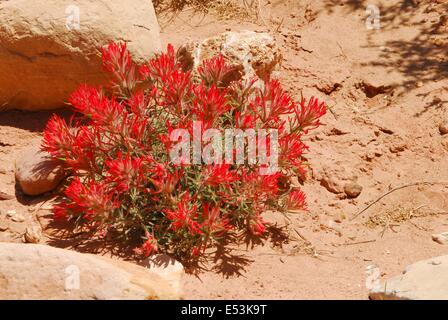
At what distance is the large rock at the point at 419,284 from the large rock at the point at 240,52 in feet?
6.79

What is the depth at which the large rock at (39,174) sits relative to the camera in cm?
432

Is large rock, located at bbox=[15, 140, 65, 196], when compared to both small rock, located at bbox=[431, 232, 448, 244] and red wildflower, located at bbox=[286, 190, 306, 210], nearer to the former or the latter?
red wildflower, located at bbox=[286, 190, 306, 210]

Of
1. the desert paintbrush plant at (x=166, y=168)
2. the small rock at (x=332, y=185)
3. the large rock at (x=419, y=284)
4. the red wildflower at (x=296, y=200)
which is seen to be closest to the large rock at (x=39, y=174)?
the desert paintbrush plant at (x=166, y=168)

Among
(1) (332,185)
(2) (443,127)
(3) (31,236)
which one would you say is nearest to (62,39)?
(3) (31,236)

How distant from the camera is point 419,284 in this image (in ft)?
11.2

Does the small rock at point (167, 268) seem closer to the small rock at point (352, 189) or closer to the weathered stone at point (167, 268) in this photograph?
the weathered stone at point (167, 268)

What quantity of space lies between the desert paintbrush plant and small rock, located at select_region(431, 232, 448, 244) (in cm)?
98

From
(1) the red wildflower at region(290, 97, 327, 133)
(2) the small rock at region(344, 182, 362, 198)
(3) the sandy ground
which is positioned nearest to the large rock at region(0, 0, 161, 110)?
(3) the sandy ground

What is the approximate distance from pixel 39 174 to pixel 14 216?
1.13 feet

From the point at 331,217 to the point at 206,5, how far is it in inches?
115

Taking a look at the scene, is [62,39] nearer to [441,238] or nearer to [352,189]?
[352,189]

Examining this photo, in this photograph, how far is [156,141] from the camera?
13.1 ft

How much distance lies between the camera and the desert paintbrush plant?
3613mm
